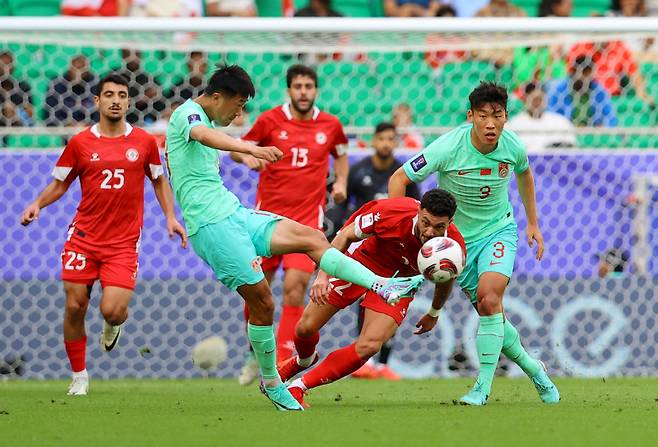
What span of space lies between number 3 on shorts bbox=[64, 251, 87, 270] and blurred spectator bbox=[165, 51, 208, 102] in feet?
10.6

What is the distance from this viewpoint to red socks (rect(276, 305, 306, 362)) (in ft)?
31.6

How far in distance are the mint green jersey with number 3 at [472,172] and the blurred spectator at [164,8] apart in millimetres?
6953

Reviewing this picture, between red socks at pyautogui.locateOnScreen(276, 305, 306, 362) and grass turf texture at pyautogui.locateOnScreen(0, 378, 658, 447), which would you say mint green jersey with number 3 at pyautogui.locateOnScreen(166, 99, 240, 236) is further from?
red socks at pyautogui.locateOnScreen(276, 305, 306, 362)

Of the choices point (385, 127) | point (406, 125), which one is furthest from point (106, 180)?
point (406, 125)

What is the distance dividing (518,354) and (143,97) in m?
5.34

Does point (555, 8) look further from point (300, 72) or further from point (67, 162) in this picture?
point (67, 162)

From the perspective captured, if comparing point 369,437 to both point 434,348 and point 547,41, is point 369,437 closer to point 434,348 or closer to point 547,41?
point 434,348

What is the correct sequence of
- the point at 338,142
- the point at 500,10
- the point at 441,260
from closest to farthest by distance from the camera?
the point at 441,260
the point at 338,142
the point at 500,10

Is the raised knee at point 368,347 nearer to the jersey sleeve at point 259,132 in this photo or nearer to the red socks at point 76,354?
the red socks at point 76,354

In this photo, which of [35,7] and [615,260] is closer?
[615,260]

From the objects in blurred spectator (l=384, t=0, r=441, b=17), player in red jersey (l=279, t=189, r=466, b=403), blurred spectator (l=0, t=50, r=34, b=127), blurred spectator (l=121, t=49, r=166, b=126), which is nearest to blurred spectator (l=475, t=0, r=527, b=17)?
blurred spectator (l=384, t=0, r=441, b=17)

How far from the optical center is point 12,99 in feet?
38.6

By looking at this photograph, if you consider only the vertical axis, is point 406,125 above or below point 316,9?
below

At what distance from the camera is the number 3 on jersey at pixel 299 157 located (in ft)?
33.0
